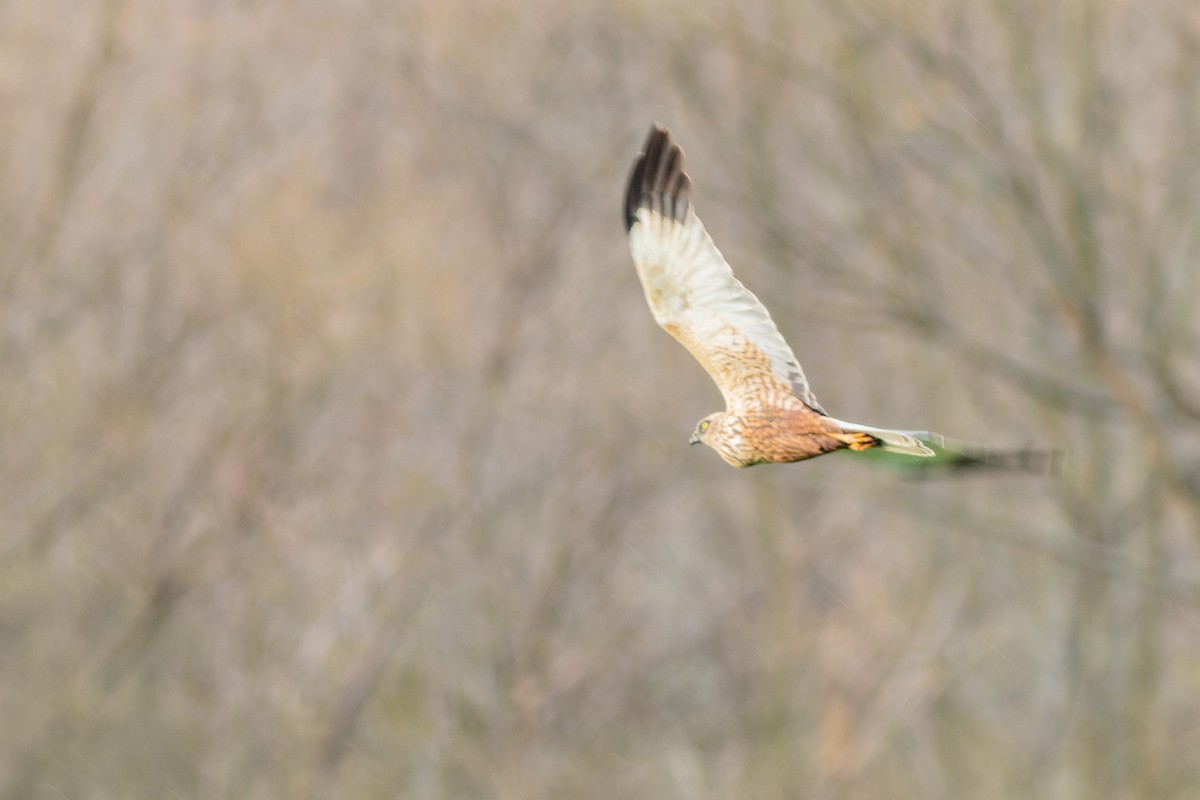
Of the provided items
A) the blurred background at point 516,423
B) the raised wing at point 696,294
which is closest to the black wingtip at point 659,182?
the raised wing at point 696,294

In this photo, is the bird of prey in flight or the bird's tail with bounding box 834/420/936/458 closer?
the bird's tail with bounding box 834/420/936/458

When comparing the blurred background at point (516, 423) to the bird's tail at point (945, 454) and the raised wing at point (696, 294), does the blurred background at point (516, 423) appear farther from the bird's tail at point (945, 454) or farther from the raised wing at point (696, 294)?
the bird's tail at point (945, 454)

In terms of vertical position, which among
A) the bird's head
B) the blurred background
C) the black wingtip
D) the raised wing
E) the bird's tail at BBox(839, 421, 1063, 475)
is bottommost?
the bird's tail at BBox(839, 421, 1063, 475)

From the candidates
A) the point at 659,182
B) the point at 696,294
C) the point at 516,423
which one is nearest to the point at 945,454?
the point at 696,294

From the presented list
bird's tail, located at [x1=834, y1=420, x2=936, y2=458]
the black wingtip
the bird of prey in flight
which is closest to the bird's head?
the bird of prey in flight

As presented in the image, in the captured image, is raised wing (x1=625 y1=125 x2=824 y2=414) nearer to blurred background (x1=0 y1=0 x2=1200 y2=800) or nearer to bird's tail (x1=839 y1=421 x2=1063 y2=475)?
bird's tail (x1=839 y1=421 x2=1063 y2=475)

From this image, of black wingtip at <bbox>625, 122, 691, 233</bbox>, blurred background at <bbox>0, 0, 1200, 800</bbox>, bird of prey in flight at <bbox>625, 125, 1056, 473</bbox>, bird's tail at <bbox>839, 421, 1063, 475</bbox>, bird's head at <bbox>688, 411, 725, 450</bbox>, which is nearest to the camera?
bird's tail at <bbox>839, 421, 1063, 475</bbox>

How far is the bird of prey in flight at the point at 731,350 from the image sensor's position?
300cm

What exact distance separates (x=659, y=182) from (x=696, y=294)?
1.53ft

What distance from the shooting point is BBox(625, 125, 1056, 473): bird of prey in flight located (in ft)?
9.85

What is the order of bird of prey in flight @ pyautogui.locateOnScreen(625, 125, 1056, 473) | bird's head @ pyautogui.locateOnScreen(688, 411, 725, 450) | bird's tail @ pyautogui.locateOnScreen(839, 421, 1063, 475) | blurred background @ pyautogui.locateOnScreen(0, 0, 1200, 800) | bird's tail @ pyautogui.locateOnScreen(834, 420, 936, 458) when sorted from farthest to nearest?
blurred background @ pyautogui.locateOnScreen(0, 0, 1200, 800), bird's head @ pyautogui.locateOnScreen(688, 411, 725, 450), bird of prey in flight @ pyautogui.locateOnScreen(625, 125, 1056, 473), bird's tail @ pyautogui.locateOnScreen(834, 420, 936, 458), bird's tail @ pyautogui.locateOnScreen(839, 421, 1063, 475)

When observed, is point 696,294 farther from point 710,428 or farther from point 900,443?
point 900,443

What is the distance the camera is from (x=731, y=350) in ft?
12.8

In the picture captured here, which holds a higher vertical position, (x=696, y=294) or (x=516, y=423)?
(x=516, y=423)
